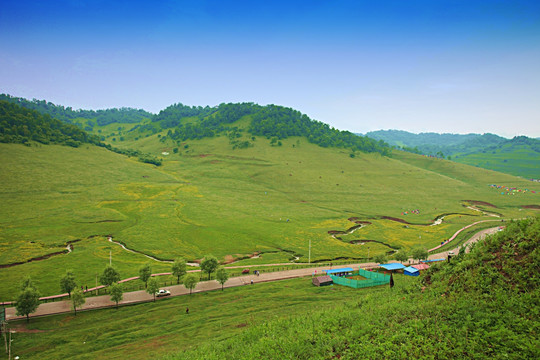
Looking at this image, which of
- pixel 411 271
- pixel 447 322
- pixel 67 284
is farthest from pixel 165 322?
pixel 411 271

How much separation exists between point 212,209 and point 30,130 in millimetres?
143861

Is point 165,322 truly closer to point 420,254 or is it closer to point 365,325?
point 365,325

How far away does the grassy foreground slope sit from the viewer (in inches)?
738

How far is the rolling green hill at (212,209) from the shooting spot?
74.1 metres

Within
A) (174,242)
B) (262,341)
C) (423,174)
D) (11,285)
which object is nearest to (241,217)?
(174,242)

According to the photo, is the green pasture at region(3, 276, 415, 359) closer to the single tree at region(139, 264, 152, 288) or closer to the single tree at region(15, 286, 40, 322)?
the single tree at region(15, 286, 40, 322)

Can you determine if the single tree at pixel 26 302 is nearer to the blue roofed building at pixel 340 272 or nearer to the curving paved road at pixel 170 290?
the curving paved road at pixel 170 290

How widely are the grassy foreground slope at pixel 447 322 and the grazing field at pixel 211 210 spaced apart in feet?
146

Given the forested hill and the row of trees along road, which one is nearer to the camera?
the row of trees along road

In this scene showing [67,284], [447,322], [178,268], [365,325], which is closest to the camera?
[447,322]

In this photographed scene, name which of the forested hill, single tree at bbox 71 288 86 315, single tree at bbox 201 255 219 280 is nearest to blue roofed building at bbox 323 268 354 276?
single tree at bbox 201 255 219 280

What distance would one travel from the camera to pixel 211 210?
366ft

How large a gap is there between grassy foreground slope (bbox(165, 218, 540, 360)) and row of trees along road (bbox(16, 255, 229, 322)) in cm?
2097

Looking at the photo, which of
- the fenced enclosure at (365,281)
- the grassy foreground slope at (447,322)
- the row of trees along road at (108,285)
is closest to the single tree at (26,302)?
the row of trees along road at (108,285)
